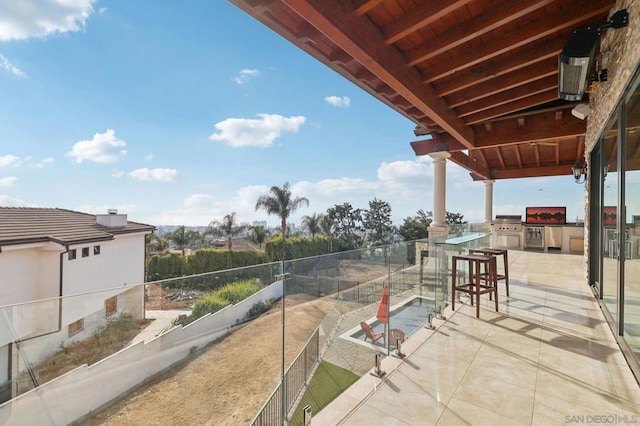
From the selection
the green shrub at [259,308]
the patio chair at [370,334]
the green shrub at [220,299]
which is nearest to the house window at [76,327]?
the green shrub at [220,299]

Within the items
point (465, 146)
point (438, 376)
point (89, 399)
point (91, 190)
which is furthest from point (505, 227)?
point (91, 190)

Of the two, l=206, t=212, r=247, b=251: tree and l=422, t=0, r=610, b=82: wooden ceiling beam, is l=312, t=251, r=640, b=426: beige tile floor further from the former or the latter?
l=206, t=212, r=247, b=251: tree

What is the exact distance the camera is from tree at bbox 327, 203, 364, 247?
31.1 metres

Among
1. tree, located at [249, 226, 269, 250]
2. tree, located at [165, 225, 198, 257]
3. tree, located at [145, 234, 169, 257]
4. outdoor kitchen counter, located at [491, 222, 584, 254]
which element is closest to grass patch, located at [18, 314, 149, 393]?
outdoor kitchen counter, located at [491, 222, 584, 254]

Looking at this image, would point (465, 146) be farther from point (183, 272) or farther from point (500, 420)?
point (183, 272)

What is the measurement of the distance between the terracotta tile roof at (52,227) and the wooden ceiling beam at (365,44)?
28.3 ft

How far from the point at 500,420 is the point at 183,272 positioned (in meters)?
17.3

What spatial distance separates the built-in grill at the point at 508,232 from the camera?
37.8 ft

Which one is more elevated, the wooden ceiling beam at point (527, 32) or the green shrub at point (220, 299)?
the wooden ceiling beam at point (527, 32)

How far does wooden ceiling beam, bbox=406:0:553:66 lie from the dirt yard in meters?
2.95

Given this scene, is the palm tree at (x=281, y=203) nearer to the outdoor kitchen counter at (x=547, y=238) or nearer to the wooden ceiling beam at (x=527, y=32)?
the outdoor kitchen counter at (x=547, y=238)

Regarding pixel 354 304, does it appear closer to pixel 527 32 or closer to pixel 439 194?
pixel 527 32

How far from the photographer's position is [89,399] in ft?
4.63

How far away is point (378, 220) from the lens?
108 ft
